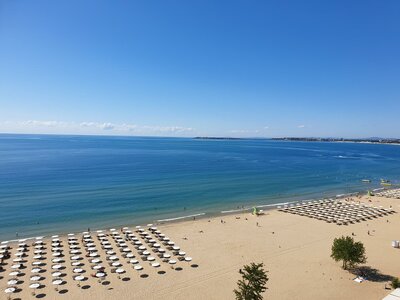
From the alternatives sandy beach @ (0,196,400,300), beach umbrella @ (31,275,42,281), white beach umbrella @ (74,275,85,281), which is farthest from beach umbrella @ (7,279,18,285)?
white beach umbrella @ (74,275,85,281)

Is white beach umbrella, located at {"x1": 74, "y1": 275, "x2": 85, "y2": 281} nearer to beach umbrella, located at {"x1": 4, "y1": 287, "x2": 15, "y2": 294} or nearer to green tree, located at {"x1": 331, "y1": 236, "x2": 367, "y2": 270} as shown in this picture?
beach umbrella, located at {"x1": 4, "y1": 287, "x2": 15, "y2": 294}

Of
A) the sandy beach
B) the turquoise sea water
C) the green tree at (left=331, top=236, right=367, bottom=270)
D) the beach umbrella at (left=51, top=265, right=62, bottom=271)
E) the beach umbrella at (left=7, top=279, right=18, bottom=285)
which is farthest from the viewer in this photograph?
the turquoise sea water

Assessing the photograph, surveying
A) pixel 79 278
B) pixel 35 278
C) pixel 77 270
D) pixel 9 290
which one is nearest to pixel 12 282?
pixel 9 290

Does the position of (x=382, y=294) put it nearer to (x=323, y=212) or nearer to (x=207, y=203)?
(x=323, y=212)

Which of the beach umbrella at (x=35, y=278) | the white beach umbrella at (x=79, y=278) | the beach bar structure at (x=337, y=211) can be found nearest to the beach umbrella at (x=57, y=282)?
the white beach umbrella at (x=79, y=278)

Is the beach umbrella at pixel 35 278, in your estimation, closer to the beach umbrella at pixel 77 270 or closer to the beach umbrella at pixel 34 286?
the beach umbrella at pixel 34 286

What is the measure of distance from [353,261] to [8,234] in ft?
130

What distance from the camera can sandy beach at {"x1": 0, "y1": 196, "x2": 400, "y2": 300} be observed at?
930 inches

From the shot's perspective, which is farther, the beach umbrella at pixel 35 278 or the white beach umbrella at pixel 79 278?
the white beach umbrella at pixel 79 278

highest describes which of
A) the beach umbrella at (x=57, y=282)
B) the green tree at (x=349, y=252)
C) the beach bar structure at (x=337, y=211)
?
the green tree at (x=349, y=252)

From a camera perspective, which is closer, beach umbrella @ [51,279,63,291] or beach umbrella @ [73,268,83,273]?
beach umbrella @ [51,279,63,291]

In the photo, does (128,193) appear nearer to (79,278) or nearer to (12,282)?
(79,278)

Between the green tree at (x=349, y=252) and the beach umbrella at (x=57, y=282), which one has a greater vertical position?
the green tree at (x=349, y=252)

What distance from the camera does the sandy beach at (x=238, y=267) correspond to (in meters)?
23.6
